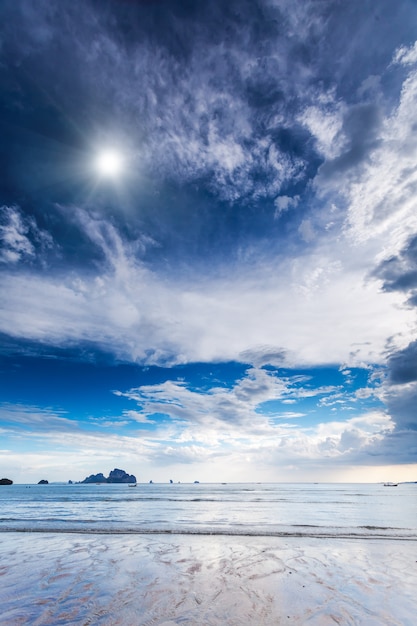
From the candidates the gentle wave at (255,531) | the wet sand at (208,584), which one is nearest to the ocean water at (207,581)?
the wet sand at (208,584)

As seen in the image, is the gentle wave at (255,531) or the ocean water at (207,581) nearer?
the ocean water at (207,581)

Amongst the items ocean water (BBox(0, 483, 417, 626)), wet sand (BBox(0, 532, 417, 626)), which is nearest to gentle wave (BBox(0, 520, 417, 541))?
ocean water (BBox(0, 483, 417, 626))

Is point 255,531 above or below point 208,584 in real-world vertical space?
below

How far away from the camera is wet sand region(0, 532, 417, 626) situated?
8688 mm

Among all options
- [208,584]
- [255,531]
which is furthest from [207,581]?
[255,531]

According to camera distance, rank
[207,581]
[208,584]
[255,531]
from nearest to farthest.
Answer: [208,584] → [207,581] → [255,531]

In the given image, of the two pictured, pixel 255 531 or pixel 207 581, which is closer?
pixel 207 581

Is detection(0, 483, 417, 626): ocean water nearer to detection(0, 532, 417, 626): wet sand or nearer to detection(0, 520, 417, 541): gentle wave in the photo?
detection(0, 532, 417, 626): wet sand

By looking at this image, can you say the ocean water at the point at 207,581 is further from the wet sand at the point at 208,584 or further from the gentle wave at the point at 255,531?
the gentle wave at the point at 255,531

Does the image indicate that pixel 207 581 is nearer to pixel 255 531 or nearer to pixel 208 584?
pixel 208 584

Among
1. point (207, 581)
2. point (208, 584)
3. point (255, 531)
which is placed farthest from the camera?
point (255, 531)

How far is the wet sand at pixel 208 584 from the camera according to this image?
869cm

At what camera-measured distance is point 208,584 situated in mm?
11430

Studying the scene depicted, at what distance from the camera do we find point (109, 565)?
14133 millimetres
